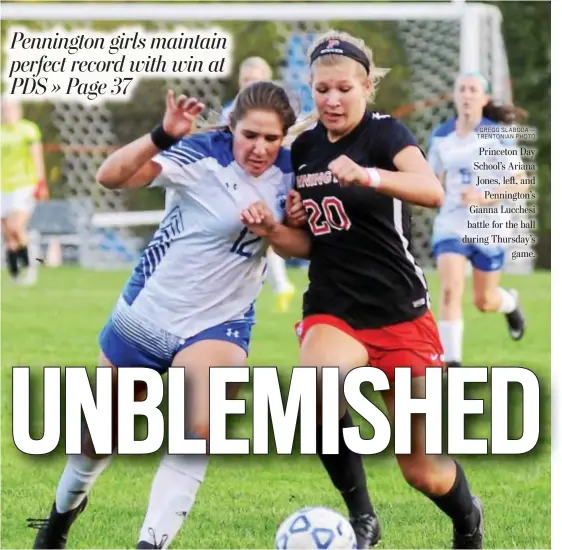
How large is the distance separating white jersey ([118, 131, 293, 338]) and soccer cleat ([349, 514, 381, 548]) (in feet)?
2.72

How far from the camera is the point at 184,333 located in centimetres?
434

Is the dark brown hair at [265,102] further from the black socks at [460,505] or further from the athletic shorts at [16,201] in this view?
the athletic shorts at [16,201]

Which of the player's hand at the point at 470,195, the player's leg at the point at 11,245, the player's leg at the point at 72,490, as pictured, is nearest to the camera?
the player's leg at the point at 72,490

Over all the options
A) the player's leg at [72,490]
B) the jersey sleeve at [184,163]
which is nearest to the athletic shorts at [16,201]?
the player's leg at [72,490]

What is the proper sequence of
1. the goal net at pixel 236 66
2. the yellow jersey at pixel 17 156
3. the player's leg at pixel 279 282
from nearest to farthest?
the goal net at pixel 236 66 → the player's leg at pixel 279 282 → the yellow jersey at pixel 17 156

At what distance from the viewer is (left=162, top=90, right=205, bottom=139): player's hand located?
164 inches

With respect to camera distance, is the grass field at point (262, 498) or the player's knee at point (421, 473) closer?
the player's knee at point (421, 473)

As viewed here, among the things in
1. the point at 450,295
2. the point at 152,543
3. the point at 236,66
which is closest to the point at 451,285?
the point at 450,295

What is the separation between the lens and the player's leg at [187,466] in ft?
13.3

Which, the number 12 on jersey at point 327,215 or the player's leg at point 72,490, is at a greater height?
the number 12 on jersey at point 327,215

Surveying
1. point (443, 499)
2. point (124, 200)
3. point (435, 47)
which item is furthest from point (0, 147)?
point (443, 499)

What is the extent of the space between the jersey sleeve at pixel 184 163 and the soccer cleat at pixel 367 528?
1.30 metres

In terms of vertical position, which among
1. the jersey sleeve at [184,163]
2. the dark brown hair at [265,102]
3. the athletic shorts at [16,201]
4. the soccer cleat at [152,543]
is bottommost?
the soccer cleat at [152,543]

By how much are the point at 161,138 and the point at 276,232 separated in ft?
1.55
